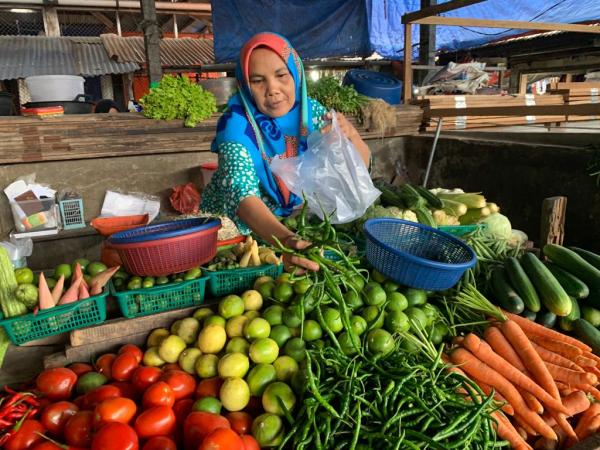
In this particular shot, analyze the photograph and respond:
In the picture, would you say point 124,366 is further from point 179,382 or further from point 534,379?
point 534,379

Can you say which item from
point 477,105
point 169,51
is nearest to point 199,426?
point 477,105

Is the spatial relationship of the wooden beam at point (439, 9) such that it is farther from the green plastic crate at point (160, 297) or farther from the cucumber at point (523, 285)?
the green plastic crate at point (160, 297)

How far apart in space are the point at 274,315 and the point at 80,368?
2.82 feet

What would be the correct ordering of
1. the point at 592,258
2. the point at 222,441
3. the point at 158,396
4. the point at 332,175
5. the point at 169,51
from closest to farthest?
the point at 222,441
the point at 158,396
the point at 332,175
the point at 592,258
the point at 169,51

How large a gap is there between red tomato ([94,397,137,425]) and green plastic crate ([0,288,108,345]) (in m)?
0.55

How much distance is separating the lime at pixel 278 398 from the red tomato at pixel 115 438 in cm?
44

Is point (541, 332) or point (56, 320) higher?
point (56, 320)

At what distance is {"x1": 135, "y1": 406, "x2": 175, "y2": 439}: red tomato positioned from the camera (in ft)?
4.45

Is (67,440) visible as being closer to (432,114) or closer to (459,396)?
(459,396)

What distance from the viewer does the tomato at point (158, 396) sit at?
146 cm

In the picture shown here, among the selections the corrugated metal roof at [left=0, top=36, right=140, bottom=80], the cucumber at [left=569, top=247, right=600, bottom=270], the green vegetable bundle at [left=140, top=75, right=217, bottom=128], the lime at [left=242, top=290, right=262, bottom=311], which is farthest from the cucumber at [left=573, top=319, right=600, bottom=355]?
the corrugated metal roof at [left=0, top=36, right=140, bottom=80]

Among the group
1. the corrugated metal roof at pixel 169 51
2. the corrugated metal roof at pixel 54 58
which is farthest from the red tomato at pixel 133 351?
the corrugated metal roof at pixel 54 58

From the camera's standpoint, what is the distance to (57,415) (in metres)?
1.49

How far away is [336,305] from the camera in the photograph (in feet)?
5.75
